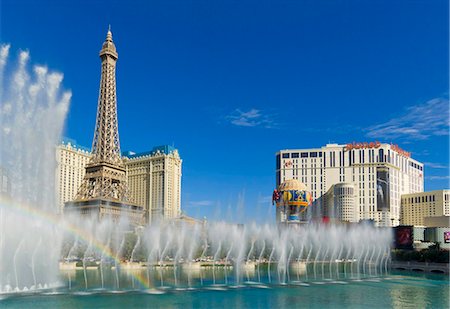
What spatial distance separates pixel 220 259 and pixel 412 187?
112m

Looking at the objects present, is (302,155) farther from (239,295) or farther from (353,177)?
(239,295)

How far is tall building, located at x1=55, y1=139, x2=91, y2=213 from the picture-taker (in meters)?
132

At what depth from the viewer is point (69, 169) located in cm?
13762

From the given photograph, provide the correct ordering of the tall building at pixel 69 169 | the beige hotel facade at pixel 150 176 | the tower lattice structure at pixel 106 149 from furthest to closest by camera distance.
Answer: the beige hotel facade at pixel 150 176 < the tall building at pixel 69 169 < the tower lattice structure at pixel 106 149

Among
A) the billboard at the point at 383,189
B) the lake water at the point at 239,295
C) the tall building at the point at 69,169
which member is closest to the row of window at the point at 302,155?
the billboard at the point at 383,189

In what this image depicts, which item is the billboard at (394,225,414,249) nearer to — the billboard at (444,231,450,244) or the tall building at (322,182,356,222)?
the billboard at (444,231,450,244)

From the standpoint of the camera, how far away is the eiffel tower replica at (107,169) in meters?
101

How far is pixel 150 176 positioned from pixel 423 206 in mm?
84755

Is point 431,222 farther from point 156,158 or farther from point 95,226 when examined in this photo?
point 156,158

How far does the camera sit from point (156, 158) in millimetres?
154875

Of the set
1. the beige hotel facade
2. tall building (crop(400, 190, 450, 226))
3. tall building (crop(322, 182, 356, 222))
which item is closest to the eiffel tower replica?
the beige hotel facade

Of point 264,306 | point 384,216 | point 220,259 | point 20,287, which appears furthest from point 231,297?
point 384,216

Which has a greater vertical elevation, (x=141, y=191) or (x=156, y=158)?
(x=156, y=158)

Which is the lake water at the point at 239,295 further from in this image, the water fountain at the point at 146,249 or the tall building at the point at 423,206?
the tall building at the point at 423,206
